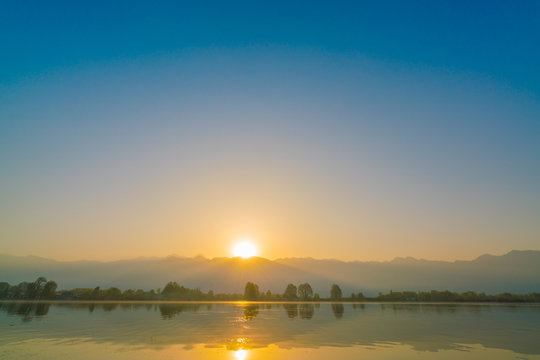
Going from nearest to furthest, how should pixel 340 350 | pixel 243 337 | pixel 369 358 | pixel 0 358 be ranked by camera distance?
pixel 0 358 < pixel 369 358 < pixel 340 350 < pixel 243 337

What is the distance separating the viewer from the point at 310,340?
4484 cm

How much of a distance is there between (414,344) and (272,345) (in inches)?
760

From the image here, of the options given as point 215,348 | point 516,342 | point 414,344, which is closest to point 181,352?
point 215,348

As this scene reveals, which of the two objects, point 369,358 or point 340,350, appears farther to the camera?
point 340,350

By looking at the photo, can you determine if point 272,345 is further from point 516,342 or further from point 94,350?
point 516,342

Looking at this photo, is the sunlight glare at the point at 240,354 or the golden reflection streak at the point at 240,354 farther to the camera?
the sunlight glare at the point at 240,354

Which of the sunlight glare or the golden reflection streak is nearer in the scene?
the golden reflection streak

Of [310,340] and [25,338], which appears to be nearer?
[25,338]

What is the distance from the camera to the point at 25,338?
41.3m

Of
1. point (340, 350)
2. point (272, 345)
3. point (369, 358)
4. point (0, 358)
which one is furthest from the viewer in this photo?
point (272, 345)

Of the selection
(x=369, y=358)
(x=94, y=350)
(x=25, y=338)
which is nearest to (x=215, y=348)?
(x=94, y=350)

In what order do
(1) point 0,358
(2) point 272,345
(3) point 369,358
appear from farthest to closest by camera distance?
(2) point 272,345 → (3) point 369,358 → (1) point 0,358

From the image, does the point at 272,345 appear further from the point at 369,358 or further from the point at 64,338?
the point at 64,338

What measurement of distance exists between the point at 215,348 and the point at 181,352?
15.0 ft
